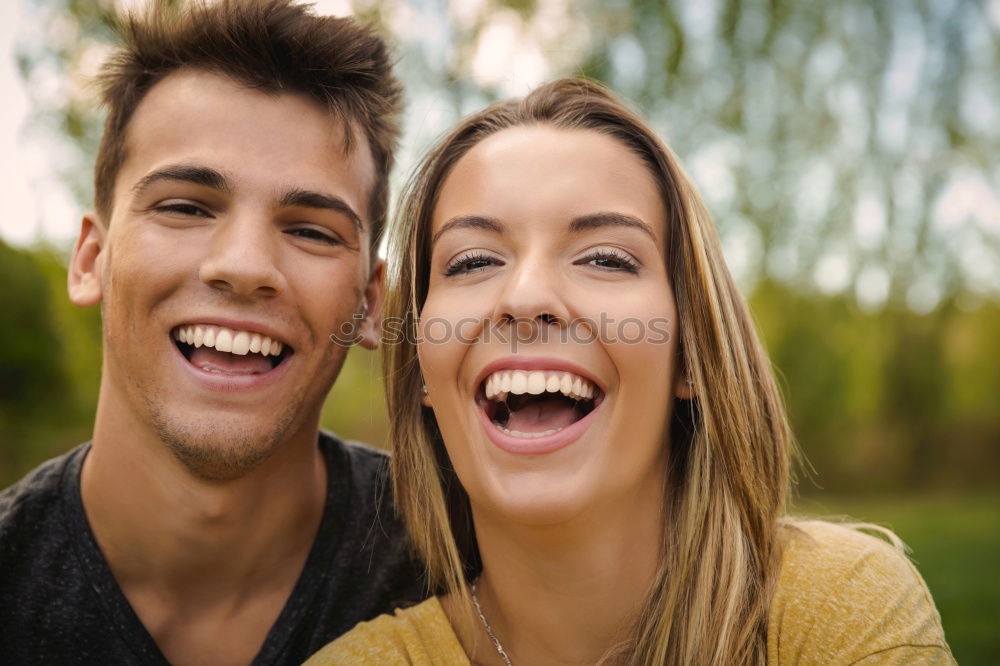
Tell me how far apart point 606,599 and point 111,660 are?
1668 millimetres

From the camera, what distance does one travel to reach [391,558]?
305 centimetres

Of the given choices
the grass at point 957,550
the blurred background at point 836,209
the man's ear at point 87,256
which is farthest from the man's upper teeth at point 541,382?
the blurred background at point 836,209

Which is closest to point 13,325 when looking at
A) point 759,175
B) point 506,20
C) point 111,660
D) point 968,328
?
point 506,20

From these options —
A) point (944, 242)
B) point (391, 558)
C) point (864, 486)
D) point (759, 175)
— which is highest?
point (759, 175)

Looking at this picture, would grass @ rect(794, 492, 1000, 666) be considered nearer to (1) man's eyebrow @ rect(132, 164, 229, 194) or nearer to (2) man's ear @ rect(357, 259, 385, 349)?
(2) man's ear @ rect(357, 259, 385, 349)

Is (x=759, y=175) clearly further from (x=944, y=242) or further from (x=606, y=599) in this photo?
(x=606, y=599)

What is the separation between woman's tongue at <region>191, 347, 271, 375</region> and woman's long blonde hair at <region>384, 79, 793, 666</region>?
47 cm

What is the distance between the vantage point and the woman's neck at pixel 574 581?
241 centimetres

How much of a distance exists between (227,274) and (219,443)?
580 millimetres

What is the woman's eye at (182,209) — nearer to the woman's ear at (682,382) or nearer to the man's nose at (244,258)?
the man's nose at (244,258)

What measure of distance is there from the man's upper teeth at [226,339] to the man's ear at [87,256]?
0.67m

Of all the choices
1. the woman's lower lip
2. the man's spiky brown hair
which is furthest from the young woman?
the man's spiky brown hair

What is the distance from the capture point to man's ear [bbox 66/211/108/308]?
315cm

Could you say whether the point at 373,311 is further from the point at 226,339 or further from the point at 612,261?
the point at 612,261
